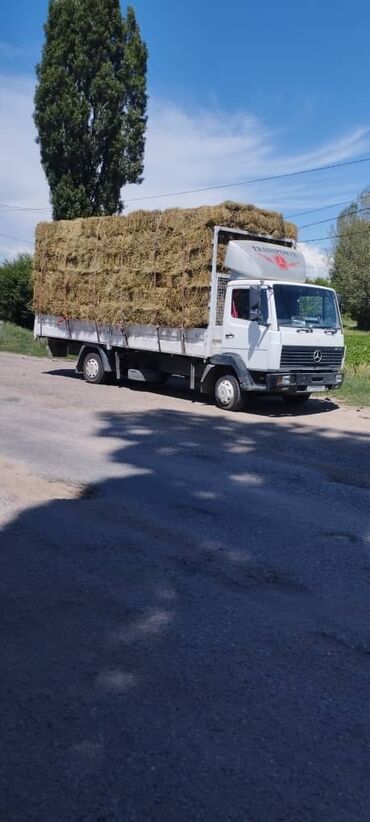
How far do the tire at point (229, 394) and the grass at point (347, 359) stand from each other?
2.82 metres

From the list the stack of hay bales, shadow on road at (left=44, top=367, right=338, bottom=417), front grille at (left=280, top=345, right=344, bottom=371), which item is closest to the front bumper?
front grille at (left=280, top=345, right=344, bottom=371)

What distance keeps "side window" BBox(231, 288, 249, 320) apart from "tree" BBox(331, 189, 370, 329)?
4769 centimetres

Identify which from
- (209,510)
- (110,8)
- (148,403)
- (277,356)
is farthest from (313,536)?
(110,8)

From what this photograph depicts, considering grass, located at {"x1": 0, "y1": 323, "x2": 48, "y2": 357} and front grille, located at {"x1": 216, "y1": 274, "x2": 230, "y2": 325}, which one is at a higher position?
front grille, located at {"x1": 216, "y1": 274, "x2": 230, "y2": 325}

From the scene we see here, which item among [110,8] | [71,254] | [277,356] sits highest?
[110,8]

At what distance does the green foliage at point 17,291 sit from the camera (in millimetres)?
31497

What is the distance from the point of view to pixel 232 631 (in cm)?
408

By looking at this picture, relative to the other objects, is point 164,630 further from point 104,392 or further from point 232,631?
point 104,392

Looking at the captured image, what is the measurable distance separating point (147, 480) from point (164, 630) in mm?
3413

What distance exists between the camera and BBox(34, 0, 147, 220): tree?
82.1 feet

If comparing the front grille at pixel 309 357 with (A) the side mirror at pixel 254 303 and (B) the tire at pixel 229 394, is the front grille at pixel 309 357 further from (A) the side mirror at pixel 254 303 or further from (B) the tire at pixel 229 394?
(B) the tire at pixel 229 394

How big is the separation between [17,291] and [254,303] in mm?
21494

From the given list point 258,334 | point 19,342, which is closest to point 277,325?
point 258,334

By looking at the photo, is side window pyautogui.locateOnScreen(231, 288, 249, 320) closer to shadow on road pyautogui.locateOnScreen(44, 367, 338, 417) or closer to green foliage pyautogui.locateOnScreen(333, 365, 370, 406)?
shadow on road pyautogui.locateOnScreen(44, 367, 338, 417)
